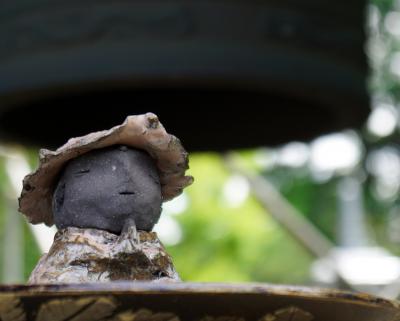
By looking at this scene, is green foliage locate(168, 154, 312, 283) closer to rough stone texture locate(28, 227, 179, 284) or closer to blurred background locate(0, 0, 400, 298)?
blurred background locate(0, 0, 400, 298)

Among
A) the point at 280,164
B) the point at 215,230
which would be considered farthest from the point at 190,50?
the point at 280,164

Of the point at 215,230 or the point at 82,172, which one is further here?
the point at 215,230

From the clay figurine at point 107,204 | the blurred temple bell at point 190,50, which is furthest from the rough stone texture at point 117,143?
the blurred temple bell at point 190,50

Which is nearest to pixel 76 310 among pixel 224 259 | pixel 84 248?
pixel 84 248

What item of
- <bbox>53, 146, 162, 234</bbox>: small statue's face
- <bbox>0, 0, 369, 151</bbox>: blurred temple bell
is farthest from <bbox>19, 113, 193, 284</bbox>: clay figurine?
<bbox>0, 0, 369, 151</bbox>: blurred temple bell

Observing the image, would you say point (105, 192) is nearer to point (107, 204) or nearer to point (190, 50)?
point (107, 204)

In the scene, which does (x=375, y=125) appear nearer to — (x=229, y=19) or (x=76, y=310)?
(x=229, y=19)

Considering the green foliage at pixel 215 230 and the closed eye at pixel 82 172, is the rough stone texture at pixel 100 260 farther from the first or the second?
the green foliage at pixel 215 230
